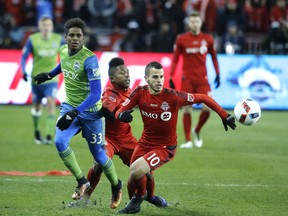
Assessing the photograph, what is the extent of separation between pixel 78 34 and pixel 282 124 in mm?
10696

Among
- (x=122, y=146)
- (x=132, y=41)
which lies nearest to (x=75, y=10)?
(x=132, y=41)

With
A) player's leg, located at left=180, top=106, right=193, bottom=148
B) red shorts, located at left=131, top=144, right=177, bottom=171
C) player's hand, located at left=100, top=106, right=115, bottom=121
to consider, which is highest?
player's hand, located at left=100, top=106, right=115, bottom=121

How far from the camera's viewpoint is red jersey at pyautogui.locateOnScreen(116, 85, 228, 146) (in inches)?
359

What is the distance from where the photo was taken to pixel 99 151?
370 inches

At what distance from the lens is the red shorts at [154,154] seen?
9000 millimetres

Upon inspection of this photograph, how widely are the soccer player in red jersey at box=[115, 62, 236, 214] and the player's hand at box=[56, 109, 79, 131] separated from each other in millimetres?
496

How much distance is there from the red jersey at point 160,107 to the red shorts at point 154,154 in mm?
59

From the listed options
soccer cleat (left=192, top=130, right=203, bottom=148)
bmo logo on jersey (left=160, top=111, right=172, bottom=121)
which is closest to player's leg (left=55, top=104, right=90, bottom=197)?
bmo logo on jersey (left=160, top=111, right=172, bottom=121)

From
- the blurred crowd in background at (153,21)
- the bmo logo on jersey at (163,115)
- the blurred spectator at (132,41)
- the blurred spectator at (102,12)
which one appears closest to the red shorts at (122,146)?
the bmo logo on jersey at (163,115)

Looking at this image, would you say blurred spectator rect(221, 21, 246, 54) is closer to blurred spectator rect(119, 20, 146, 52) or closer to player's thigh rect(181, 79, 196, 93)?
blurred spectator rect(119, 20, 146, 52)

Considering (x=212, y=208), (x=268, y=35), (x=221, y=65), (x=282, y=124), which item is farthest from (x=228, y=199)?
(x=268, y=35)

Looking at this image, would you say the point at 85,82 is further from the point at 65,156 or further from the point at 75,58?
the point at 65,156

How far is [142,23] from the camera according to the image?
25.5m

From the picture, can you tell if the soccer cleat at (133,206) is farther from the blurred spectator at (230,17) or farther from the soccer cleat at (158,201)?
the blurred spectator at (230,17)
